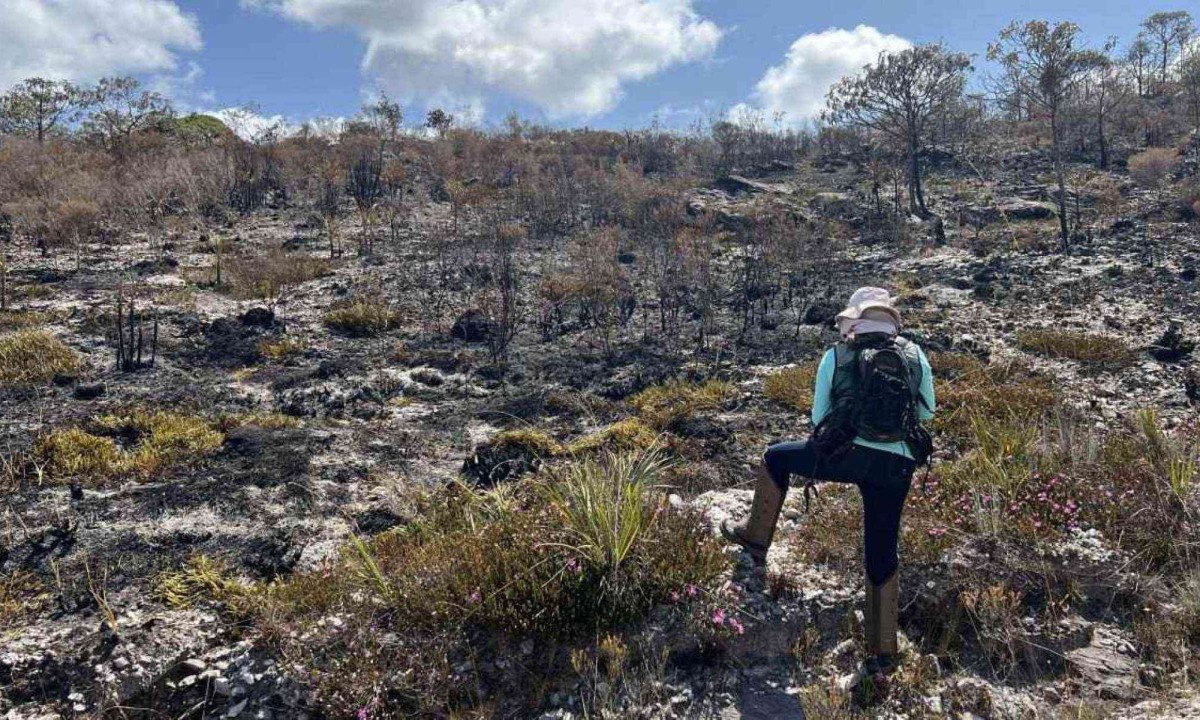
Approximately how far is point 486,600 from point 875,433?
6.72 feet

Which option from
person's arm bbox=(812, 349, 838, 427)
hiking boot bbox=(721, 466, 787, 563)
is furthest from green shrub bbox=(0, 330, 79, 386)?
person's arm bbox=(812, 349, 838, 427)

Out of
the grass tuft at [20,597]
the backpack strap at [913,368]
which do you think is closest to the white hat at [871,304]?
the backpack strap at [913,368]

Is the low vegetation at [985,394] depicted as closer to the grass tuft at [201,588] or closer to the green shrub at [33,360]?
the grass tuft at [201,588]

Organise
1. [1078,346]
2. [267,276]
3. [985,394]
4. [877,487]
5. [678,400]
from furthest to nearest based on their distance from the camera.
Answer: [267,276], [1078,346], [678,400], [985,394], [877,487]

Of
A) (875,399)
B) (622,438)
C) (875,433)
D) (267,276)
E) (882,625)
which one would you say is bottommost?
(882,625)

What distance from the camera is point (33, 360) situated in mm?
8273

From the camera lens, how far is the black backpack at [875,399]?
310cm

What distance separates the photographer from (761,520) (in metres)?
3.80

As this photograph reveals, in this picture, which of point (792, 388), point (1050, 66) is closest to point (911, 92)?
point (1050, 66)

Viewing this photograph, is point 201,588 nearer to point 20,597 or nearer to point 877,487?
point 20,597

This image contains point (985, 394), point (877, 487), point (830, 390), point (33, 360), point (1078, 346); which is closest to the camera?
point (877, 487)

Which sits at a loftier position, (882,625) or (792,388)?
(792,388)

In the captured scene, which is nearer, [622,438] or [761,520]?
[761,520]

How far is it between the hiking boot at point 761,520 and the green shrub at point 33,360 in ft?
27.2
